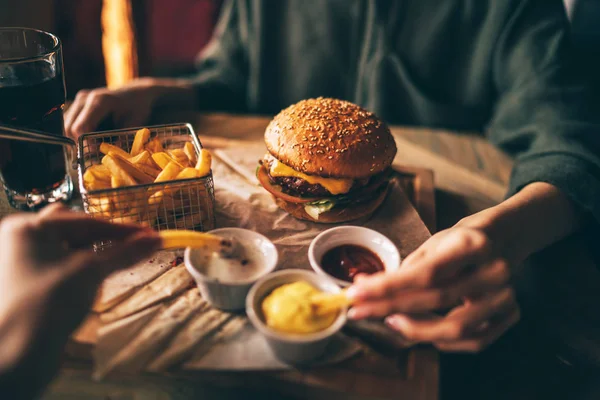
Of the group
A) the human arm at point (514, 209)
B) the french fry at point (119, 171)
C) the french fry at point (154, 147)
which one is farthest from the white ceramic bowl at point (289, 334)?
the french fry at point (154, 147)

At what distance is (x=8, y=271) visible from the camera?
1.00 metres

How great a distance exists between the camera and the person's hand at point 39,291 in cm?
93

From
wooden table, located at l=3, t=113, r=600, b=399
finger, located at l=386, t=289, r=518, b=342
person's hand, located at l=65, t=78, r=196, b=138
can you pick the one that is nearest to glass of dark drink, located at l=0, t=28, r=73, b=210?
person's hand, located at l=65, t=78, r=196, b=138

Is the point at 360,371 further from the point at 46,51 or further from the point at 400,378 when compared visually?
the point at 46,51

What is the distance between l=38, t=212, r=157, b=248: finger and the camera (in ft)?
3.62

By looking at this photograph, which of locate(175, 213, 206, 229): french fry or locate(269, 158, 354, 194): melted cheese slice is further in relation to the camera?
locate(269, 158, 354, 194): melted cheese slice

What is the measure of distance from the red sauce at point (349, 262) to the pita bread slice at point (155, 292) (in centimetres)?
46

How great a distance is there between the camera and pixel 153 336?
52.8 inches

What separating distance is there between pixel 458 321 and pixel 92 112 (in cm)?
172

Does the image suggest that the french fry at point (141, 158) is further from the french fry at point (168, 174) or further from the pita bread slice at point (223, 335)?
the pita bread slice at point (223, 335)

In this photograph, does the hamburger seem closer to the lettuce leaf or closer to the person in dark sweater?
the lettuce leaf

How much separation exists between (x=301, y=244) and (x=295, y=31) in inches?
65.7

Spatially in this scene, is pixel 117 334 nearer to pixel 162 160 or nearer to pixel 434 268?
pixel 162 160

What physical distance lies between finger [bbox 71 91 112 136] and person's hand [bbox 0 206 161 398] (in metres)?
0.99
